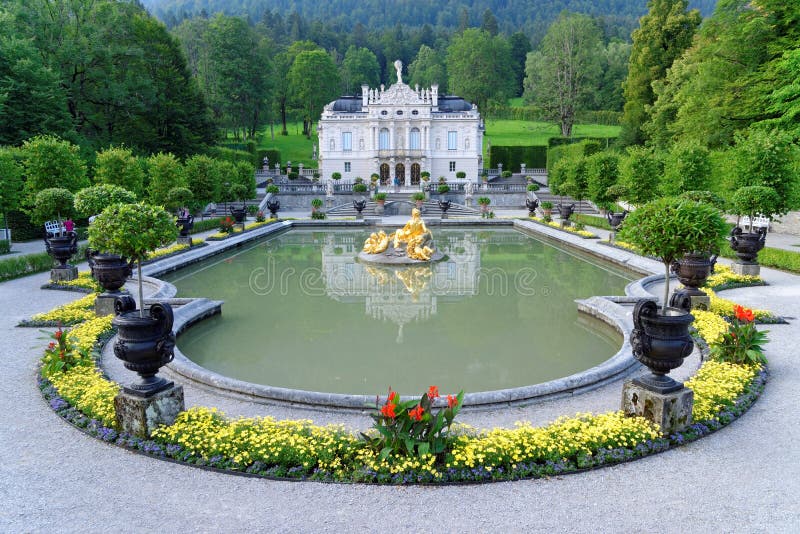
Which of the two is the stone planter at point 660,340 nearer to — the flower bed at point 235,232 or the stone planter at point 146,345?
the stone planter at point 146,345

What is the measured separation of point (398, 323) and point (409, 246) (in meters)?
8.35

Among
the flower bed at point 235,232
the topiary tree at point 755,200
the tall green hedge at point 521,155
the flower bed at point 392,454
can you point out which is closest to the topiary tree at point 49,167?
the flower bed at point 235,232

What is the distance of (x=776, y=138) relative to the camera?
20.4m

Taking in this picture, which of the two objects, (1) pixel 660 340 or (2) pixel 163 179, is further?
(2) pixel 163 179

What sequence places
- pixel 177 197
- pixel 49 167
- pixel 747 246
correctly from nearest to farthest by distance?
pixel 747 246
pixel 49 167
pixel 177 197

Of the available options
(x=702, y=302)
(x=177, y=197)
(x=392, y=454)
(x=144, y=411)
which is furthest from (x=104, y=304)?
(x=177, y=197)

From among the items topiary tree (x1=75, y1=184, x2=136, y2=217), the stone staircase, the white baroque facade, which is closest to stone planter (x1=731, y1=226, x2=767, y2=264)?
topiary tree (x1=75, y1=184, x2=136, y2=217)

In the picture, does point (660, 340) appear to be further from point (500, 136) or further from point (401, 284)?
point (500, 136)

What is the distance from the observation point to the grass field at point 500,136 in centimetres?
6931

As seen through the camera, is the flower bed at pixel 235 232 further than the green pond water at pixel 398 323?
Yes

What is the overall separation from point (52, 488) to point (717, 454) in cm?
707

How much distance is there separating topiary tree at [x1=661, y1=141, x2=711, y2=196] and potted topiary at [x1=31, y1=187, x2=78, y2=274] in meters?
22.9

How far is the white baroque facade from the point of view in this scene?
5509 centimetres

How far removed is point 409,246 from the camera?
2067 cm
